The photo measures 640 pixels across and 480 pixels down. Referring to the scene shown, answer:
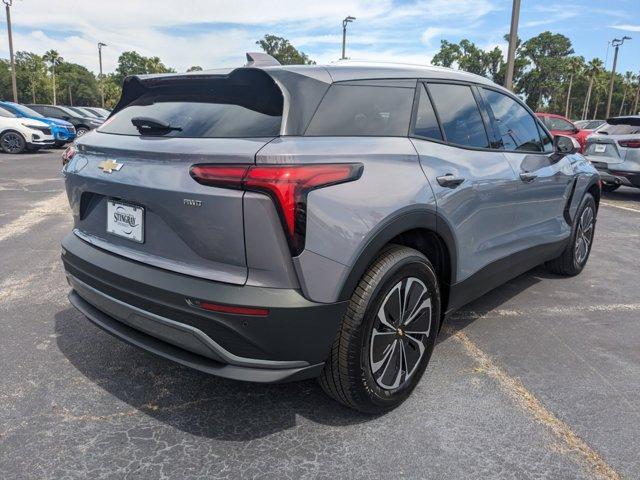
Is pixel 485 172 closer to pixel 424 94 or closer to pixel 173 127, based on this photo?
pixel 424 94

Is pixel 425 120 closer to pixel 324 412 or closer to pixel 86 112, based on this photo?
pixel 324 412

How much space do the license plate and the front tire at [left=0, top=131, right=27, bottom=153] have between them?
16.4 metres

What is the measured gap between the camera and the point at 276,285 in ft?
6.53

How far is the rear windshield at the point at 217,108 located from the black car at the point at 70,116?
2197 centimetres

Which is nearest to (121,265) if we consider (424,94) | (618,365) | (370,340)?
(370,340)

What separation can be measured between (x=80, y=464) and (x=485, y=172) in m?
2.51

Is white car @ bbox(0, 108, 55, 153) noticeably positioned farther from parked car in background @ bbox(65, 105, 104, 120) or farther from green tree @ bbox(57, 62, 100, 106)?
green tree @ bbox(57, 62, 100, 106)

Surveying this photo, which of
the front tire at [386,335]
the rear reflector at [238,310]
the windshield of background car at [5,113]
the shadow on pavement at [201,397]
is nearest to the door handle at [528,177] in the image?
the front tire at [386,335]

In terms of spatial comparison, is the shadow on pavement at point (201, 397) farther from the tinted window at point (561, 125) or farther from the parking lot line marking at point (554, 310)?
the tinted window at point (561, 125)

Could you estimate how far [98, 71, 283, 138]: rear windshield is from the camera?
2.17 meters

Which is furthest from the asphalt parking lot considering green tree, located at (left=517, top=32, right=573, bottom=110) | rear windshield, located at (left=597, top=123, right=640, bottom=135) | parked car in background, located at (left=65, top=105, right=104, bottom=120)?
green tree, located at (left=517, top=32, right=573, bottom=110)

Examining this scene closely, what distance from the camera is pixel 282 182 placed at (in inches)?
75.9

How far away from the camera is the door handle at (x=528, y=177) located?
346cm

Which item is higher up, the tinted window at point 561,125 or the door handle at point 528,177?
the tinted window at point 561,125
